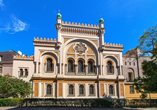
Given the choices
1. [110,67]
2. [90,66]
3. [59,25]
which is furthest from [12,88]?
[110,67]

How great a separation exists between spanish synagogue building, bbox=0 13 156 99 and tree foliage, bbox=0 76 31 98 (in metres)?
2.47

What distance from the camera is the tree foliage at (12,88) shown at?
3738 cm

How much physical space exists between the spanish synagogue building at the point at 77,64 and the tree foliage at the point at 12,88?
8.11 feet

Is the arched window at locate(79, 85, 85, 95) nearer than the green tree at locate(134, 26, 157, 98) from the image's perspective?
No

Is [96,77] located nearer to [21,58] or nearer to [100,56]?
[100,56]

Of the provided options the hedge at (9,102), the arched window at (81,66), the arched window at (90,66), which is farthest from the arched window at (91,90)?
the hedge at (9,102)

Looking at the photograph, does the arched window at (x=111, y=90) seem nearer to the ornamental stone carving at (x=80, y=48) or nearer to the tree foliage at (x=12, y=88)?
the ornamental stone carving at (x=80, y=48)

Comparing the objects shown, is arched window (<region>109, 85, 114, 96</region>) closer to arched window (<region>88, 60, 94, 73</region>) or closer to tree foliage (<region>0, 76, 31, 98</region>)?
arched window (<region>88, 60, 94, 73</region>)

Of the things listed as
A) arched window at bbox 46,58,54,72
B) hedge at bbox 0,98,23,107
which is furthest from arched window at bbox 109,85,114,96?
hedge at bbox 0,98,23,107

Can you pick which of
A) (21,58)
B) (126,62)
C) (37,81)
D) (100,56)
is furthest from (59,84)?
(126,62)

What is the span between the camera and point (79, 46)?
45500 mm

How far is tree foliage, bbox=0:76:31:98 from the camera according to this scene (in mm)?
37375

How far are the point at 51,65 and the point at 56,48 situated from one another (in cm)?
343

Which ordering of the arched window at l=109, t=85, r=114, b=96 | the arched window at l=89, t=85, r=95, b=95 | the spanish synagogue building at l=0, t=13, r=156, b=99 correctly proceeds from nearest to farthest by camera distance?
the spanish synagogue building at l=0, t=13, r=156, b=99, the arched window at l=89, t=85, r=95, b=95, the arched window at l=109, t=85, r=114, b=96
